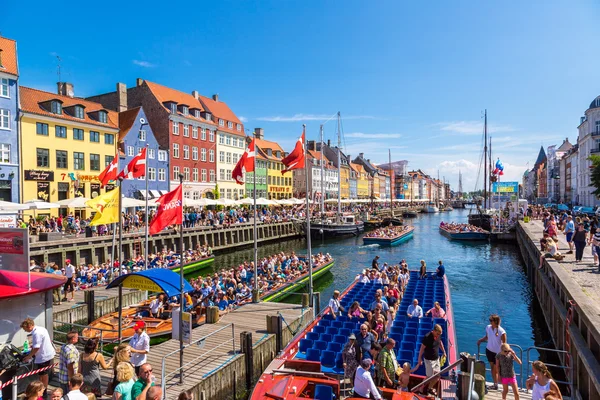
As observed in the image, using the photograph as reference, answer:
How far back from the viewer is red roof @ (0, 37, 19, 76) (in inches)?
1393

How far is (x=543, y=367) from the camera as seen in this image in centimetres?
732

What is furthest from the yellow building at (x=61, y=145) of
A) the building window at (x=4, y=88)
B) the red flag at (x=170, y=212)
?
the red flag at (x=170, y=212)

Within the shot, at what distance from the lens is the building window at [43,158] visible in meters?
37.7

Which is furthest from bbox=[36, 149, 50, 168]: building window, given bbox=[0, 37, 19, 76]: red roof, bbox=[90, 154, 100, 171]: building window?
bbox=[0, 37, 19, 76]: red roof

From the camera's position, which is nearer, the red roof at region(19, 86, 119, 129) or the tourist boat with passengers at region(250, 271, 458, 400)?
the tourist boat with passengers at region(250, 271, 458, 400)

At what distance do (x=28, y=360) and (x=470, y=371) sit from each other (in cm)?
933

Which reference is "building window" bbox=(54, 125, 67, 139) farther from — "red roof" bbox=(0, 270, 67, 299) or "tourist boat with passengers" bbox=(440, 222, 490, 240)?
"tourist boat with passengers" bbox=(440, 222, 490, 240)

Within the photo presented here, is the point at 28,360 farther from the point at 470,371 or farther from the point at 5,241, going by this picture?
the point at 470,371

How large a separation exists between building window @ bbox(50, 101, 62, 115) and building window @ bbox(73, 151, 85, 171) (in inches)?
163

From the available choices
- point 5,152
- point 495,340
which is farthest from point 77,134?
point 495,340

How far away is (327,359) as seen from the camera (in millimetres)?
11539

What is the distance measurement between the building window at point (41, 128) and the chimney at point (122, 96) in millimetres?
15512

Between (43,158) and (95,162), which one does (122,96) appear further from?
(43,158)

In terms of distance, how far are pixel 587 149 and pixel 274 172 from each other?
55386 millimetres
